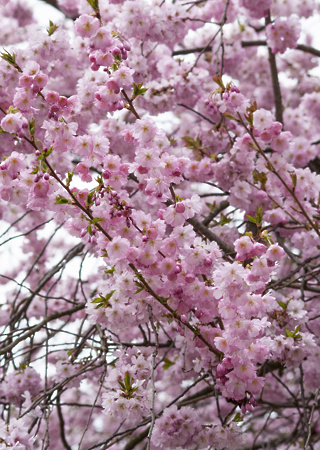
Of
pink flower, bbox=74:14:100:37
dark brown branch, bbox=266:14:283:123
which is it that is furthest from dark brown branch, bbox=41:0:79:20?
pink flower, bbox=74:14:100:37

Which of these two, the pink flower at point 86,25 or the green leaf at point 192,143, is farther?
the green leaf at point 192,143

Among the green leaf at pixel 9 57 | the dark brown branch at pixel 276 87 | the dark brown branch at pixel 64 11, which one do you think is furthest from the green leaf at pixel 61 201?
the dark brown branch at pixel 64 11

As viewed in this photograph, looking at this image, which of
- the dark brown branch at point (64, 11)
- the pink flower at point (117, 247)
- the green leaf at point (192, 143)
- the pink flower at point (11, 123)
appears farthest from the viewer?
the dark brown branch at point (64, 11)

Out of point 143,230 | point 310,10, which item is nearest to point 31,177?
point 143,230

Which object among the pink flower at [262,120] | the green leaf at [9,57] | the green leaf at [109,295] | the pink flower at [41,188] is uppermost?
the green leaf at [9,57]

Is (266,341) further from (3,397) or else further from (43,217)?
(43,217)

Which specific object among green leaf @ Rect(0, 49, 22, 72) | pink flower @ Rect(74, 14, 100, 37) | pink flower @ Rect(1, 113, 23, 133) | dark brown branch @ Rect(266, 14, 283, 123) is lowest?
pink flower @ Rect(1, 113, 23, 133)

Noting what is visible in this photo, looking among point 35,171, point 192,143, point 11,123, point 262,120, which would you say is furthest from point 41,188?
point 192,143

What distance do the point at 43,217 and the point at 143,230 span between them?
345 cm

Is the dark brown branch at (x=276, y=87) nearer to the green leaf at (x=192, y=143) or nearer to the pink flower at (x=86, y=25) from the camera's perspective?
the green leaf at (x=192, y=143)

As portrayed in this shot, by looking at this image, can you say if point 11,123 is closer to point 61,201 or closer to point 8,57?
point 61,201

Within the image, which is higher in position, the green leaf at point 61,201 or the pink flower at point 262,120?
the pink flower at point 262,120

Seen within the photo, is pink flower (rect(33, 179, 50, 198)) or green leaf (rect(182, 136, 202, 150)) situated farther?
green leaf (rect(182, 136, 202, 150))

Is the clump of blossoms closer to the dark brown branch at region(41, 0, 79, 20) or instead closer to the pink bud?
the pink bud
